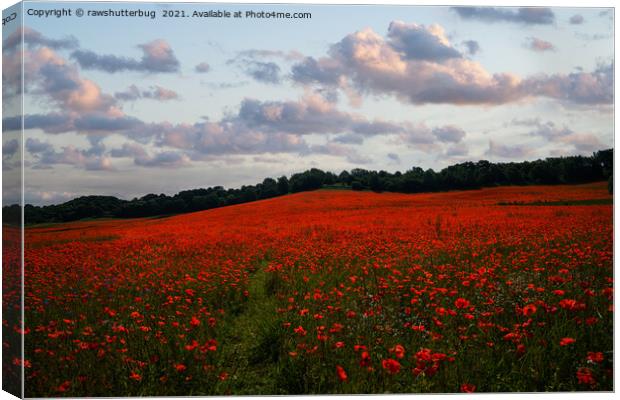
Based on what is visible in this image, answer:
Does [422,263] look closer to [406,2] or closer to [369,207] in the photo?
[369,207]

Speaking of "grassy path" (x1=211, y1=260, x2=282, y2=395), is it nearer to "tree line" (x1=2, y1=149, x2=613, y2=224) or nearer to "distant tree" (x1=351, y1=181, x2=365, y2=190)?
"tree line" (x1=2, y1=149, x2=613, y2=224)

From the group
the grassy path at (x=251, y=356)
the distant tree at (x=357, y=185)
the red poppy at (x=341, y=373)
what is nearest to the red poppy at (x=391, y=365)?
the red poppy at (x=341, y=373)

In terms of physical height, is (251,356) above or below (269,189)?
below

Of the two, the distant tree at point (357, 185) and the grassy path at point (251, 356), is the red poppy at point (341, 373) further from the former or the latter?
the distant tree at point (357, 185)

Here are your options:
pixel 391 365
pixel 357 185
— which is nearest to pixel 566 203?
pixel 357 185

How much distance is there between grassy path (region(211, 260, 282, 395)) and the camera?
20.9ft

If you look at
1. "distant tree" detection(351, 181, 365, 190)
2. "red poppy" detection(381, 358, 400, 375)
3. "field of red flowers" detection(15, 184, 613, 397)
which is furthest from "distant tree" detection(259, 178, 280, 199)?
"red poppy" detection(381, 358, 400, 375)

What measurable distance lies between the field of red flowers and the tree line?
126 millimetres

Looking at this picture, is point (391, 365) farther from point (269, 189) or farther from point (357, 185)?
point (269, 189)

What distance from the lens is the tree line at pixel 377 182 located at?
7059 mm

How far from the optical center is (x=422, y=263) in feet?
23.7

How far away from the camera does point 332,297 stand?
22.4 ft

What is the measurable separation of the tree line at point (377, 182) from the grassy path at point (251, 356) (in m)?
1.56

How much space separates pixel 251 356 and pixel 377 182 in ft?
8.34
